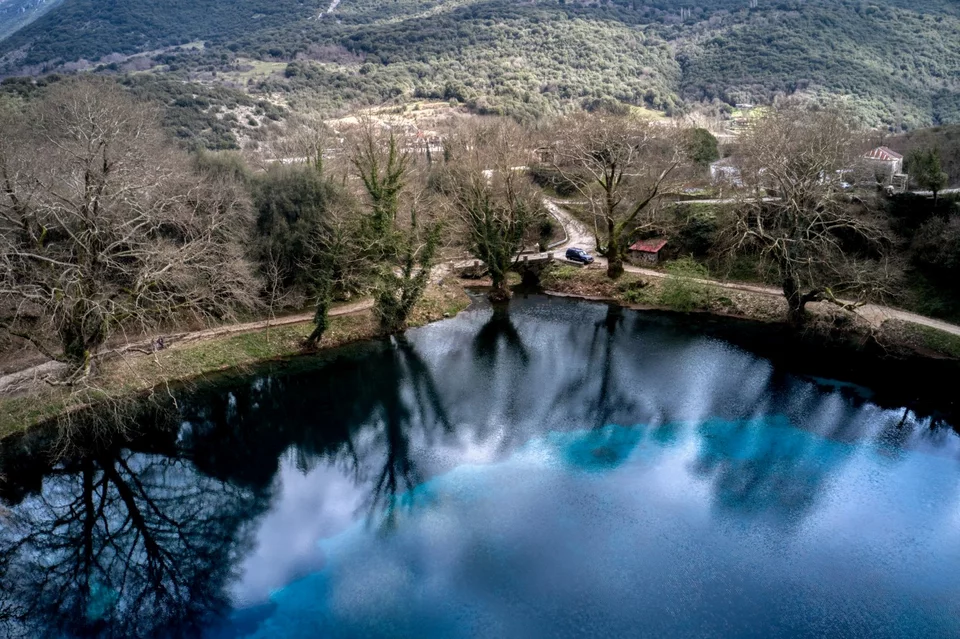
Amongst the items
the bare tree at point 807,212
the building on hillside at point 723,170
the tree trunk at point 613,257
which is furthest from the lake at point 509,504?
the building on hillside at point 723,170

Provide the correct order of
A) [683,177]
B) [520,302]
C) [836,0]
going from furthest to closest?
1. [836,0]
2. [683,177]
3. [520,302]

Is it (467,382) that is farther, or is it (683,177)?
(683,177)

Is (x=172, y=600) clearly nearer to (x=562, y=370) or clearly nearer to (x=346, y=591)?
(x=346, y=591)

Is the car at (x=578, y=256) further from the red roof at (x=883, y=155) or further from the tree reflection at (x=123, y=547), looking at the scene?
the tree reflection at (x=123, y=547)

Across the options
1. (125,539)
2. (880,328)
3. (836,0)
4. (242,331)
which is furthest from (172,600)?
(836,0)

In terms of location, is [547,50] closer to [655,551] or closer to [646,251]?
[646,251]

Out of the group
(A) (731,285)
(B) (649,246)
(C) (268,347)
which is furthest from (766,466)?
(C) (268,347)

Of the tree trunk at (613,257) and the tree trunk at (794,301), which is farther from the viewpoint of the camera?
the tree trunk at (613,257)
